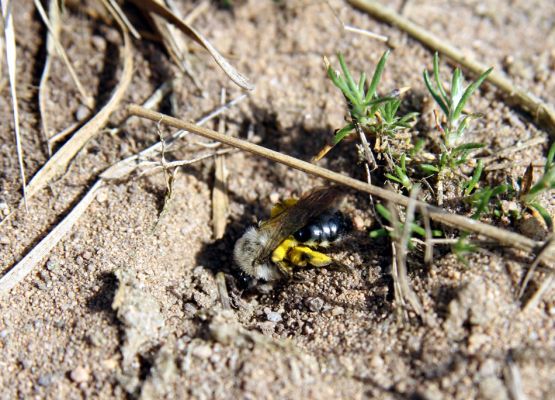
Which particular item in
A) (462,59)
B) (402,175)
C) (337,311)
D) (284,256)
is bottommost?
(337,311)

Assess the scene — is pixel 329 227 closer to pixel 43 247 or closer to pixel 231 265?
pixel 231 265

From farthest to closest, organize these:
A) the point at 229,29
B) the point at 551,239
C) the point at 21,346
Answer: the point at 229,29 < the point at 21,346 < the point at 551,239

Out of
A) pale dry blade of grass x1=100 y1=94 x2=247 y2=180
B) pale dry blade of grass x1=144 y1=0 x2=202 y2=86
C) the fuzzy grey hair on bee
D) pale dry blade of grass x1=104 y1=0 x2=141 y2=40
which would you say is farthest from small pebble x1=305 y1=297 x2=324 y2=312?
pale dry blade of grass x1=104 y1=0 x2=141 y2=40

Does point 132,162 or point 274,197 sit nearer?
point 132,162

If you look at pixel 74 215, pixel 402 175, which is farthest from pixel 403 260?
pixel 74 215

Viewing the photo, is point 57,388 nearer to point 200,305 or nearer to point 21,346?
point 21,346

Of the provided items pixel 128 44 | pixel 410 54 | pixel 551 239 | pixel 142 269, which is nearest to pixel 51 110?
pixel 128 44

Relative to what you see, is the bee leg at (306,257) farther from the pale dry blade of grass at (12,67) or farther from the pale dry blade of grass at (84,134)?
the pale dry blade of grass at (12,67)
